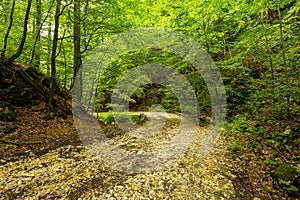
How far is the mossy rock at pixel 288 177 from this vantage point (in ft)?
11.9

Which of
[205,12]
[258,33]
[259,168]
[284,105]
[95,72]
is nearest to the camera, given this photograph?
[259,168]

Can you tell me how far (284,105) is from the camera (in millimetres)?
5680

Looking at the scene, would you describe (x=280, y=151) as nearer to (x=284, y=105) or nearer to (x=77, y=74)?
(x=284, y=105)

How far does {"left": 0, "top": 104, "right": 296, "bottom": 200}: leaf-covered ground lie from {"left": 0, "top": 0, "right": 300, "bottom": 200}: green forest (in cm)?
2

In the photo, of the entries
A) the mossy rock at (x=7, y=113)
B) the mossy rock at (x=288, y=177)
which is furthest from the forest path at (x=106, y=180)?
the mossy rock at (x=7, y=113)

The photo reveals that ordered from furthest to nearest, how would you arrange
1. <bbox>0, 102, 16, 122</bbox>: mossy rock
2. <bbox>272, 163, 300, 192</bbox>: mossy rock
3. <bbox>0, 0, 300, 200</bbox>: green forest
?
<bbox>0, 102, 16, 122</bbox>: mossy rock, <bbox>0, 0, 300, 200</bbox>: green forest, <bbox>272, 163, 300, 192</bbox>: mossy rock

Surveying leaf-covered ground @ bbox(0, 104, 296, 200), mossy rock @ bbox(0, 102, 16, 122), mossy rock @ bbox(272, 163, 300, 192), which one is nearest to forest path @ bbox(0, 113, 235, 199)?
leaf-covered ground @ bbox(0, 104, 296, 200)

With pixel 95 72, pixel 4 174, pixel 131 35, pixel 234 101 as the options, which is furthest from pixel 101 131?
pixel 234 101

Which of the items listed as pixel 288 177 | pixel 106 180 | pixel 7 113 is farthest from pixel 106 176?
pixel 7 113

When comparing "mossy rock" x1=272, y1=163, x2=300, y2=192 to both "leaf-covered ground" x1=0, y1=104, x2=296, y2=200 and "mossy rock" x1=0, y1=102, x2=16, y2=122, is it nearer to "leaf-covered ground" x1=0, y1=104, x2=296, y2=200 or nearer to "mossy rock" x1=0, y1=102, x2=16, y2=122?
"leaf-covered ground" x1=0, y1=104, x2=296, y2=200

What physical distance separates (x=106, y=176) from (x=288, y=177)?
4289 millimetres

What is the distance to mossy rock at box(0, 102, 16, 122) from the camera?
6.61 meters

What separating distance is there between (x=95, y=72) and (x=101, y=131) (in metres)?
3.50

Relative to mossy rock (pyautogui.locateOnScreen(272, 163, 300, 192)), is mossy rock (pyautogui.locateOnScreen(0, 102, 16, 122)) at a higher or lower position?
higher
